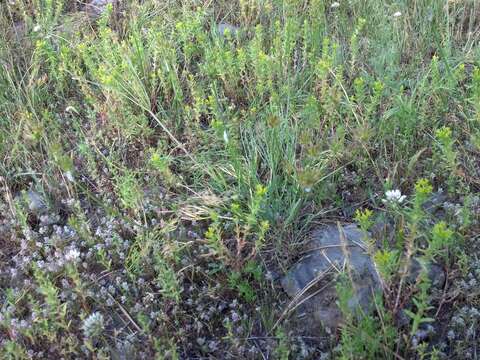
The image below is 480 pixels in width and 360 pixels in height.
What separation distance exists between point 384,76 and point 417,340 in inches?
62.6

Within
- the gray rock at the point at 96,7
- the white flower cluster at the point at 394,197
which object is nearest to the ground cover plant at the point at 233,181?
the white flower cluster at the point at 394,197

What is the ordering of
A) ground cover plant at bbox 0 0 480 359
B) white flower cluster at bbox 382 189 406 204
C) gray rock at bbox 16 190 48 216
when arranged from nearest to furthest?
ground cover plant at bbox 0 0 480 359 < white flower cluster at bbox 382 189 406 204 < gray rock at bbox 16 190 48 216

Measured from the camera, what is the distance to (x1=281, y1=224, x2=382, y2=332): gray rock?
2252mm

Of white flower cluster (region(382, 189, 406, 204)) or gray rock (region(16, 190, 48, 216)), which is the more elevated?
white flower cluster (region(382, 189, 406, 204))

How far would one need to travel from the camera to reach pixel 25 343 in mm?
2311

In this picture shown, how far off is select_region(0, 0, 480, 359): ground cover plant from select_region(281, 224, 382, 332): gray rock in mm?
53

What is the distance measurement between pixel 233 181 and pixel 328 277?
0.71 meters

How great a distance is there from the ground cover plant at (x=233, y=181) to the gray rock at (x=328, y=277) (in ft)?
0.17

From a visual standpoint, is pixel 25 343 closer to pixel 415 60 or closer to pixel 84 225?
pixel 84 225

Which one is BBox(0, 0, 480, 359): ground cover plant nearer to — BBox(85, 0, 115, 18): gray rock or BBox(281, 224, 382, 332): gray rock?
BBox(281, 224, 382, 332): gray rock

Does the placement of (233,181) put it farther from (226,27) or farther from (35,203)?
(226,27)

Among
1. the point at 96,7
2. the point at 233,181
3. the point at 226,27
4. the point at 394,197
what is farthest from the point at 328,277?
the point at 96,7

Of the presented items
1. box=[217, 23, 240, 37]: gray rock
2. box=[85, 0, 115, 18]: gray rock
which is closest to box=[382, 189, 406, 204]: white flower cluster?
box=[217, 23, 240, 37]: gray rock

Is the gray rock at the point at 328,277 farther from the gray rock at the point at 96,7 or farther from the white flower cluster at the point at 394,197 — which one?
the gray rock at the point at 96,7
